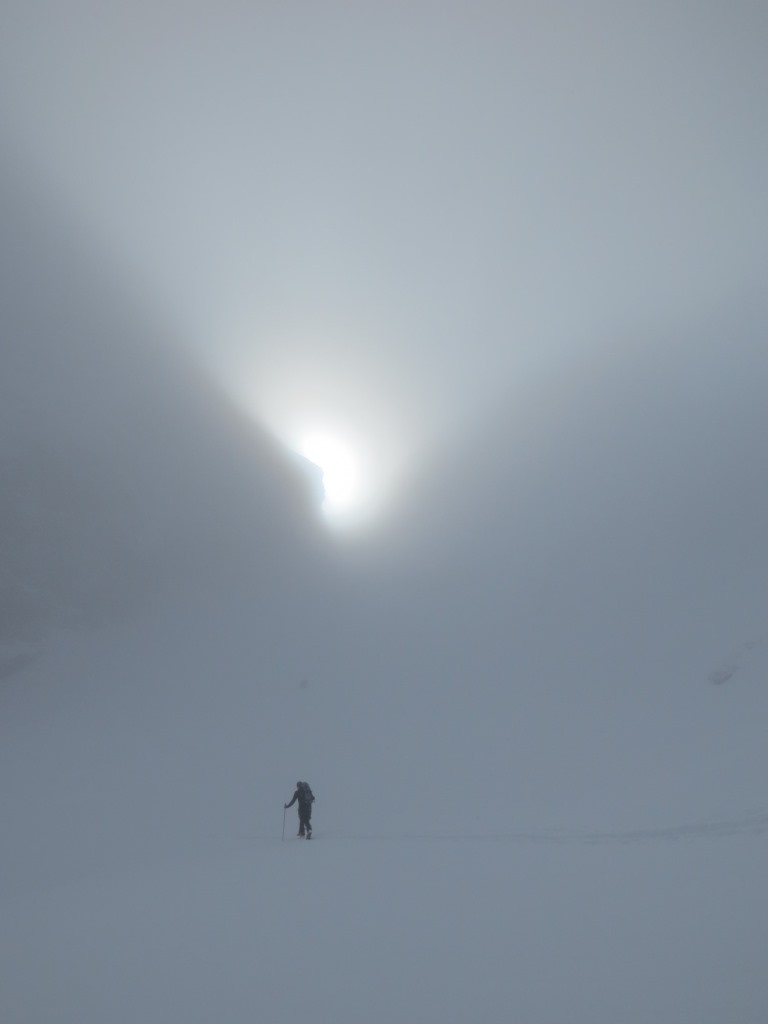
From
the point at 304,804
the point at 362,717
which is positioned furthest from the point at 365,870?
the point at 362,717

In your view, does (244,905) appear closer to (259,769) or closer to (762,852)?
(762,852)

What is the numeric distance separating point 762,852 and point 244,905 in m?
7.05

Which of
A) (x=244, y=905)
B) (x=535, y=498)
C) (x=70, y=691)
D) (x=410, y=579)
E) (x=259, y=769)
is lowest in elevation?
(x=244, y=905)

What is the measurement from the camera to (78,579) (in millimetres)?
31500

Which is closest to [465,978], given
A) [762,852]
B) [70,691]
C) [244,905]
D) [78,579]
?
[244,905]

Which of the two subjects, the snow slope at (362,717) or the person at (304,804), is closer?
the snow slope at (362,717)

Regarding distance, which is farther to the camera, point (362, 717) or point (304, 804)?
point (362, 717)

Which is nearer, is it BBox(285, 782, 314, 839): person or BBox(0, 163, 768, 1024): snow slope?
BBox(0, 163, 768, 1024): snow slope

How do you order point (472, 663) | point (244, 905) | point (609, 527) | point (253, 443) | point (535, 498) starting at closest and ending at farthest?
point (244, 905) < point (472, 663) < point (609, 527) < point (535, 498) < point (253, 443)

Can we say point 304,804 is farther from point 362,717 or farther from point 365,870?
point 362,717

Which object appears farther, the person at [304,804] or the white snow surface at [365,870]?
the person at [304,804]

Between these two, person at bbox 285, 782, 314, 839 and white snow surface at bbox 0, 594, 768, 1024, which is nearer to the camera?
white snow surface at bbox 0, 594, 768, 1024

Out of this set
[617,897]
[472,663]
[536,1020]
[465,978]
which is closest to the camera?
[536,1020]

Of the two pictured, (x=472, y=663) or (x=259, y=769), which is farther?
(x=472, y=663)
